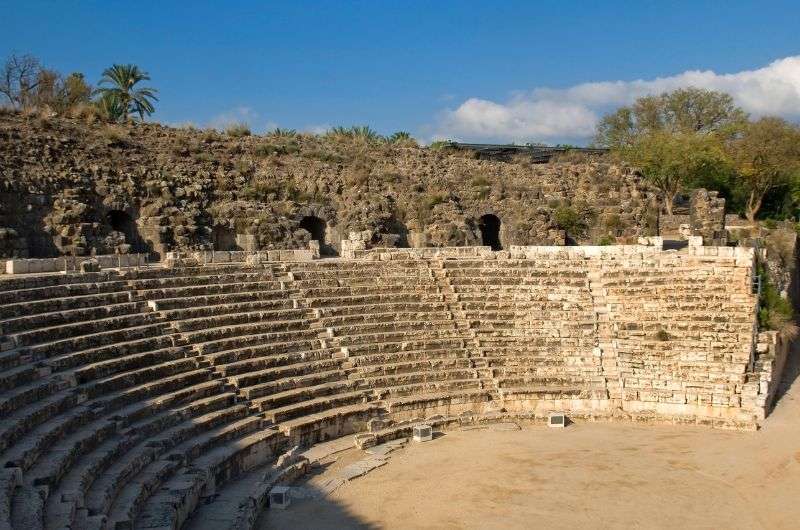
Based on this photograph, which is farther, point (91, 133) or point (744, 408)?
point (91, 133)

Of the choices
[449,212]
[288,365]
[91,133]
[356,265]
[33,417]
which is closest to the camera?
[33,417]

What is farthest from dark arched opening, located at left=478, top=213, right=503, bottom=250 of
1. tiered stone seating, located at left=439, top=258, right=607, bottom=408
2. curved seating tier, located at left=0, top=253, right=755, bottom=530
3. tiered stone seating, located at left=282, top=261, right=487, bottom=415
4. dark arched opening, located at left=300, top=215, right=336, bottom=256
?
tiered stone seating, located at left=282, top=261, right=487, bottom=415

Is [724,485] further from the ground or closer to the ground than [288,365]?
closer to the ground

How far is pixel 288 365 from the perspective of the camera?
605 inches

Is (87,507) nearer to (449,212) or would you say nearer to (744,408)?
(744,408)

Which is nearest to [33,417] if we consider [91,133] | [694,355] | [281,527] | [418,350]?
[281,527]

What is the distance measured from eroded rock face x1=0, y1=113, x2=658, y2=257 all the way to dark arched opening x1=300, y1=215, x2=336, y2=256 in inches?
2.3

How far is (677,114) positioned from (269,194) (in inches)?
1134

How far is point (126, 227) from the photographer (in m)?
23.8

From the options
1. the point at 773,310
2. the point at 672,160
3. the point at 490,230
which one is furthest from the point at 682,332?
the point at 672,160

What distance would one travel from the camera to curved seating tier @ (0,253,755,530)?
410 inches

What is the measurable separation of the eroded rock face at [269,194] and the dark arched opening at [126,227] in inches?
1.6

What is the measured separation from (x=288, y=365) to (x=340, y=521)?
5.04 meters

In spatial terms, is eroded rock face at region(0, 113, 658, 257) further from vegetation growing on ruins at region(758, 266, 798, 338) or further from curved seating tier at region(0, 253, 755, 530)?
vegetation growing on ruins at region(758, 266, 798, 338)
